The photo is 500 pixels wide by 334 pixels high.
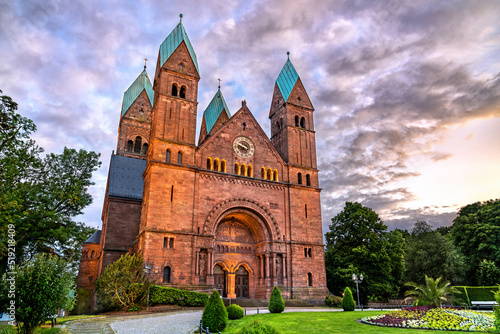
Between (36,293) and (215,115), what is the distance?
36245mm

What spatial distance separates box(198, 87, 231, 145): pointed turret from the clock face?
11222 mm

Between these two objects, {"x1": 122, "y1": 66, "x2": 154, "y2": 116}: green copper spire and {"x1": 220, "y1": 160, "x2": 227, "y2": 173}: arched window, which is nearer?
{"x1": 220, "y1": 160, "x2": 227, "y2": 173}: arched window

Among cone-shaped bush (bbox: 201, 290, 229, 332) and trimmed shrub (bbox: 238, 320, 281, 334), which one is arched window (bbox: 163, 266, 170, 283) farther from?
trimmed shrub (bbox: 238, 320, 281, 334)

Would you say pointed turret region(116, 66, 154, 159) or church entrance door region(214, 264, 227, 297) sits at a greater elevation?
pointed turret region(116, 66, 154, 159)

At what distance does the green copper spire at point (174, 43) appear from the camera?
35.0 m

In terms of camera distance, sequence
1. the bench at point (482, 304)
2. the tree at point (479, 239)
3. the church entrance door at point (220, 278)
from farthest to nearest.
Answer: the tree at point (479, 239)
the church entrance door at point (220, 278)
the bench at point (482, 304)

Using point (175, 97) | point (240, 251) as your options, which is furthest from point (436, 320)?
point (175, 97)

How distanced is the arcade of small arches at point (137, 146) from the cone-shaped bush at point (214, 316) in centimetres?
4274

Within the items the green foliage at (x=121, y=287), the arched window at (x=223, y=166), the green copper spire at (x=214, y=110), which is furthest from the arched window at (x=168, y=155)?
the green copper spire at (x=214, y=110)

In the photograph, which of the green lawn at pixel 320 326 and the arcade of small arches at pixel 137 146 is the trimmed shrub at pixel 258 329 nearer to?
the green lawn at pixel 320 326

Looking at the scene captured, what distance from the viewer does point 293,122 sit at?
3881 centimetres

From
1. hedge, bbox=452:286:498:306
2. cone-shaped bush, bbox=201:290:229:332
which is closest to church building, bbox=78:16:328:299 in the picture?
cone-shaped bush, bbox=201:290:229:332

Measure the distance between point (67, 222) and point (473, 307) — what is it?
39.0 meters

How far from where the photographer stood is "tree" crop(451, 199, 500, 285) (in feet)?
131
